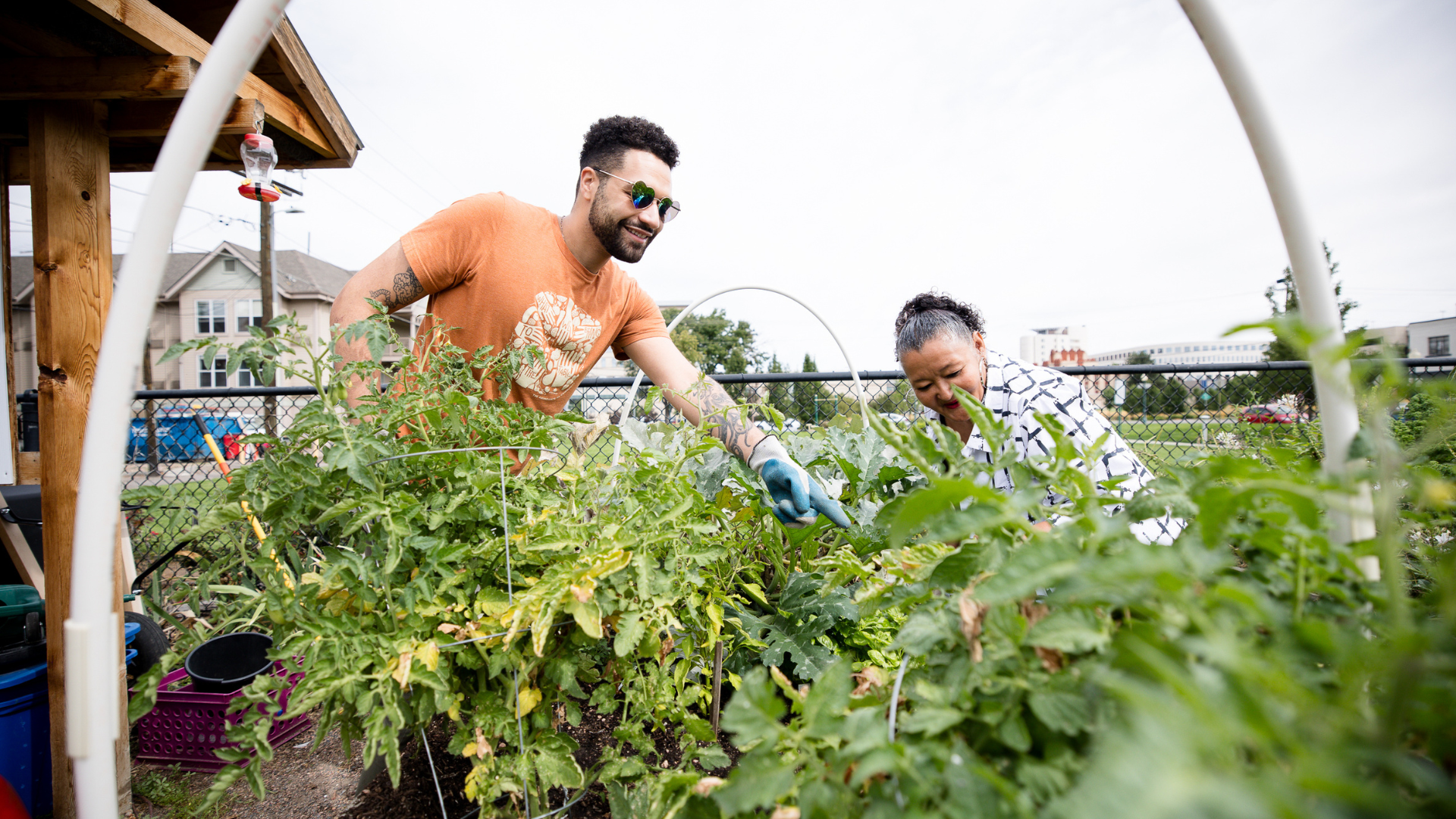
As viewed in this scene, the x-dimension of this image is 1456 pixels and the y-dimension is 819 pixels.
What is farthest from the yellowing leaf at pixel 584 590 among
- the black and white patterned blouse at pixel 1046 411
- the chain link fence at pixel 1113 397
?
the chain link fence at pixel 1113 397

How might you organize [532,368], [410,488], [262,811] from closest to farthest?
[410,488], [262,811], [532,368]

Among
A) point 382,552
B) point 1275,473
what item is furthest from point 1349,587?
point 382,552

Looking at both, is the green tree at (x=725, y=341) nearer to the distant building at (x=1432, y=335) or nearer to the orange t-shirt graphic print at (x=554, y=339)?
the distant building at (x=1432, y=335)

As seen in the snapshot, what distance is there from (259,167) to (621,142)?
128 centimetres

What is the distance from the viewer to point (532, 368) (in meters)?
2.11

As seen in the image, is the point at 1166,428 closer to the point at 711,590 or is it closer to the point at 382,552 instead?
the point at 711,590

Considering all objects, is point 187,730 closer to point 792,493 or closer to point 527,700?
point 527,700

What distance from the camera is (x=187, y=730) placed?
6.96 ft

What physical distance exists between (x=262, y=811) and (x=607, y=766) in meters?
1.48

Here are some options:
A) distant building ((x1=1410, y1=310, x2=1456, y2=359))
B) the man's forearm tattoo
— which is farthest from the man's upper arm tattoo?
distant building ((x1=1410, y1=310, x2=1456, y2=359))

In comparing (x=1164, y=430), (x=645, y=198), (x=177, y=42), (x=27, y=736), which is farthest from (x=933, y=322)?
(x=27, y=736)

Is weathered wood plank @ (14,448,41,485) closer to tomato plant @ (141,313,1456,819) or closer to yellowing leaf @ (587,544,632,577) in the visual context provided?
tomato plant @ (141,313,1456,819)

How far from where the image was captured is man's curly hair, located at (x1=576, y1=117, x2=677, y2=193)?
231 centimetres

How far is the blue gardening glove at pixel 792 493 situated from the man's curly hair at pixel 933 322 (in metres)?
0.88
